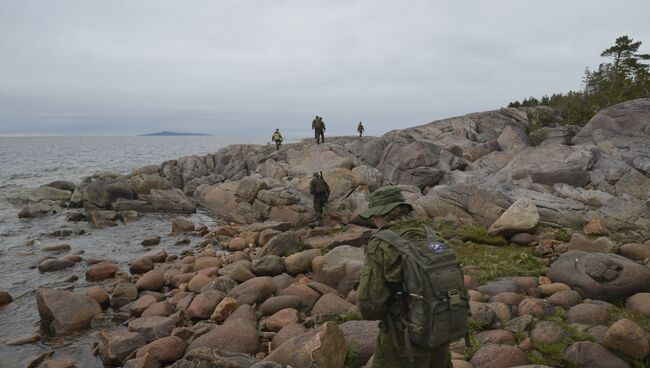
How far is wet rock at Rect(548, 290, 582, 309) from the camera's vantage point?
26.8 feet

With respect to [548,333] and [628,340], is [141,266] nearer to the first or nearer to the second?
[548,333]

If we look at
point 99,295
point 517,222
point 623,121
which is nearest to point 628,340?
point 517,222

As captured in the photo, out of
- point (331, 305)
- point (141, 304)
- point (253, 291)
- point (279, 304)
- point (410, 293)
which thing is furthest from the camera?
point (141, 304)

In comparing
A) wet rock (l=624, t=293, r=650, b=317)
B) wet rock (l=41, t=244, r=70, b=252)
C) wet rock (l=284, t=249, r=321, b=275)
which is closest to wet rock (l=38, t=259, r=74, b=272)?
wet rock (l=41, t=244, r=70, b=252)

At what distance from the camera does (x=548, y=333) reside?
6848 millimetres

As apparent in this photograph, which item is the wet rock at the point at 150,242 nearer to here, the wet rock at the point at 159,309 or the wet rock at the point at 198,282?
the wet rock at the point at 198,282

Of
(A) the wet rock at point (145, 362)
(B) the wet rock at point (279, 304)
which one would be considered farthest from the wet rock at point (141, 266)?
(A) the wet rock at point (145, 362)

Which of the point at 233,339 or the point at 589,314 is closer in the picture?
the point at 589,314

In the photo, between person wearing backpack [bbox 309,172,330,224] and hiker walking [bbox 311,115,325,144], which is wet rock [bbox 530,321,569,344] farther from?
hiker walking [bbox 311,115,325,144]

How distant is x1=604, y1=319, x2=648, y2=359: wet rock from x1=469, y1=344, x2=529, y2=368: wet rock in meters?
1.44

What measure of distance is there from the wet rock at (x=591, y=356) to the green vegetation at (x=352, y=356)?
11.0 ft

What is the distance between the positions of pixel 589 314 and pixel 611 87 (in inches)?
1356

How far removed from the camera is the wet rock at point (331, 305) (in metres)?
8.83

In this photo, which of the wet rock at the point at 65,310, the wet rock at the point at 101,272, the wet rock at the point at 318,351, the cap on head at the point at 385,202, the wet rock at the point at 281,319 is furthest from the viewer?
the wet rock at the point at 101,272
